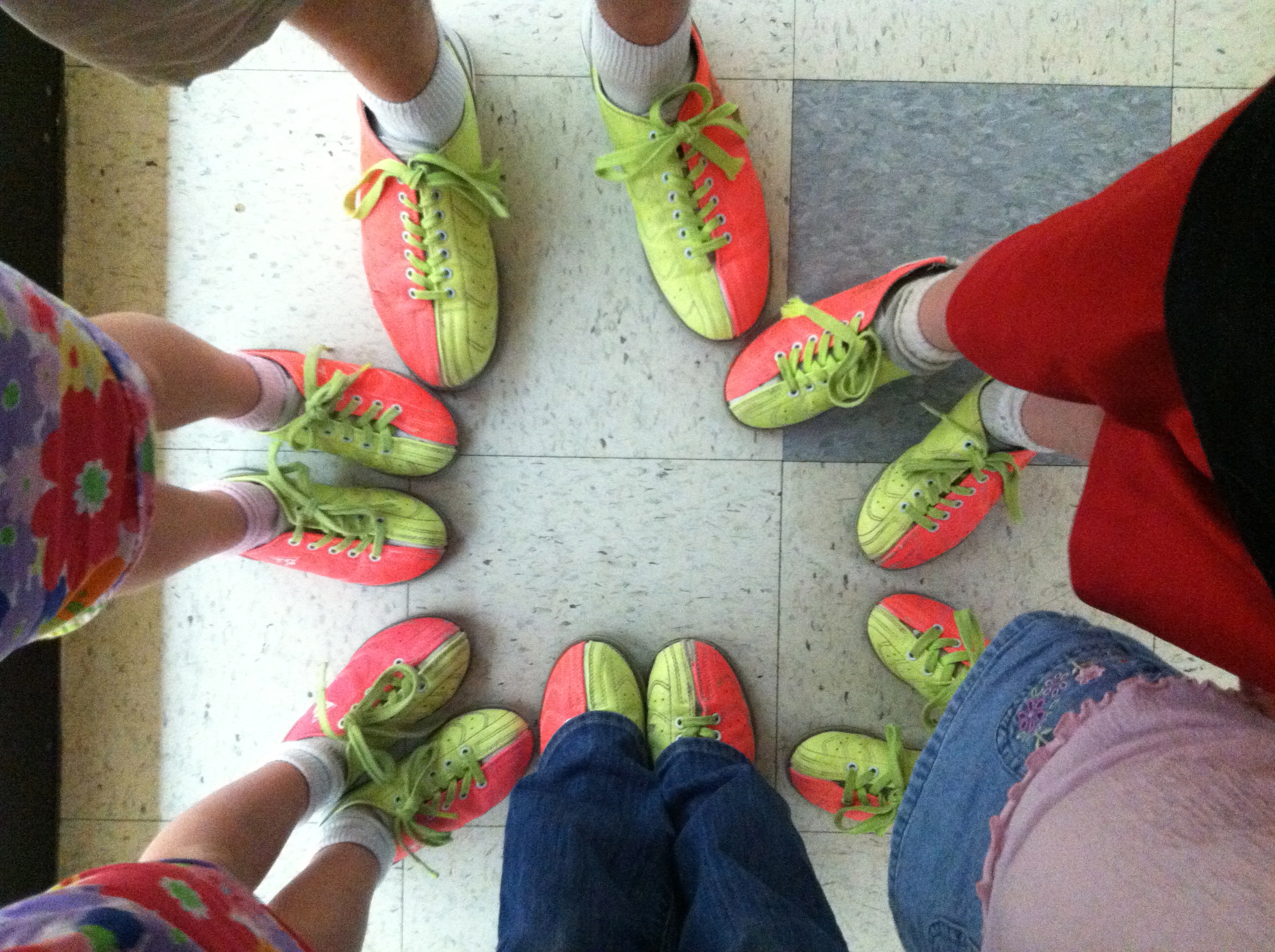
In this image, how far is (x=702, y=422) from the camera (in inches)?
38.4

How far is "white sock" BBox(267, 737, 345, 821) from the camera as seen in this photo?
85cm

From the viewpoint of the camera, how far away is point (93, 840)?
0.99 metres

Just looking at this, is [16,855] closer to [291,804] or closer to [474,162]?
[291,804]

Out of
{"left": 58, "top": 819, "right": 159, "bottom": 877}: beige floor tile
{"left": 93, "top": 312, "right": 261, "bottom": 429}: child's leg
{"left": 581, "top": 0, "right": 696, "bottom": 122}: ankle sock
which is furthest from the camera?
{"left": 58, "top": 819, "right": 159, "bottom": 877}: beige floor tile

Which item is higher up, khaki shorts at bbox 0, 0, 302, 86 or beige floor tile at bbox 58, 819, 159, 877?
khaki shorts at bbox 0, 0, 302, 86

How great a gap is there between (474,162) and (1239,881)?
38.4 inches

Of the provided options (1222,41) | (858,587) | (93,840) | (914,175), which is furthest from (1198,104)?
(93,840)

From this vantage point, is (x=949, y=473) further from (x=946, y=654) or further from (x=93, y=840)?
(x=93, y=840)

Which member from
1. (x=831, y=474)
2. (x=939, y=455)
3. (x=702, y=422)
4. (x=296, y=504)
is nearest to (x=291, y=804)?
(x=296, y=504)

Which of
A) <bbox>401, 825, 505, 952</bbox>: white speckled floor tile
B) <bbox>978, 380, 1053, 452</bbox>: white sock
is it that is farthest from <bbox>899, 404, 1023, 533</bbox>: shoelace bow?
<bbox>401, 825, 505, 952</bbox>: white speckled floor tile

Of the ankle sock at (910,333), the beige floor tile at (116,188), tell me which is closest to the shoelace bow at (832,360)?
the ankle sock at (910,333)

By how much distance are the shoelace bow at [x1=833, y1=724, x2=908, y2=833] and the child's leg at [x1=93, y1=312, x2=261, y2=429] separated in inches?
35.6

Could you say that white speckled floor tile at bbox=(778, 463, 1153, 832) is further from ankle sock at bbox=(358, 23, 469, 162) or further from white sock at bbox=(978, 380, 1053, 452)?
ankle sock at bbox=(358, 23, 469, 162)

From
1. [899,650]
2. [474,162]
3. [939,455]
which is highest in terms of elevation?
[474,162]
